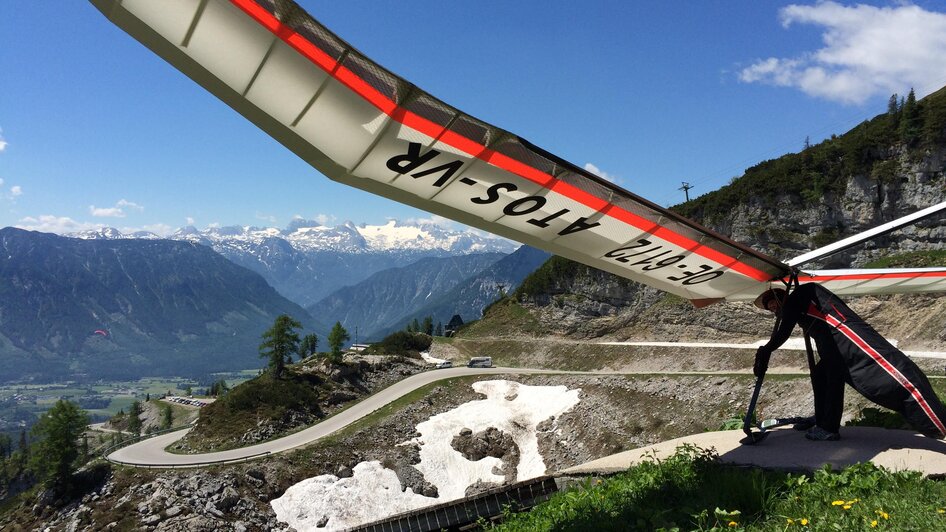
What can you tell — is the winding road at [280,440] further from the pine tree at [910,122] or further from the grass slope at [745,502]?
the pine tree at [910,122]

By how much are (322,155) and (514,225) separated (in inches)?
108

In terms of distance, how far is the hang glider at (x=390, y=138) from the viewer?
160 inches

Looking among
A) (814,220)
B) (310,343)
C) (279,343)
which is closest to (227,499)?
(279,343)

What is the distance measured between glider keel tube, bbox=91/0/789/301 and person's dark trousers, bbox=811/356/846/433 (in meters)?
2.72

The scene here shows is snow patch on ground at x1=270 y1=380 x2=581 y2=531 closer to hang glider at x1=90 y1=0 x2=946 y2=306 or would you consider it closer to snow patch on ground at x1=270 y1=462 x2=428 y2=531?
snow patch on ground at x1=270 y1=462 x2=428 y2=531

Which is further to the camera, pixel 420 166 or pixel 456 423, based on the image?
pixel 456 423

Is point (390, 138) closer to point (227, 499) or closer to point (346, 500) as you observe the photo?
point (227, 499)

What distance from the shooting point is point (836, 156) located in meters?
55.1

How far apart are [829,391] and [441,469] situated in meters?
28.7

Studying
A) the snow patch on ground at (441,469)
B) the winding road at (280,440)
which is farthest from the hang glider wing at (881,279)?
the winding road at (280,440)

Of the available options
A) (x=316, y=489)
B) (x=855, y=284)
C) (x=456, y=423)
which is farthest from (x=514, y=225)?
(x=456, y=423)

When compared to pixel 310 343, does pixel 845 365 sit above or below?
below

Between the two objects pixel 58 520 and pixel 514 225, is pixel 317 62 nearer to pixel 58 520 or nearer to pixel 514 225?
pixel 514 225

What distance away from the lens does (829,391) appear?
8914 millimetres
